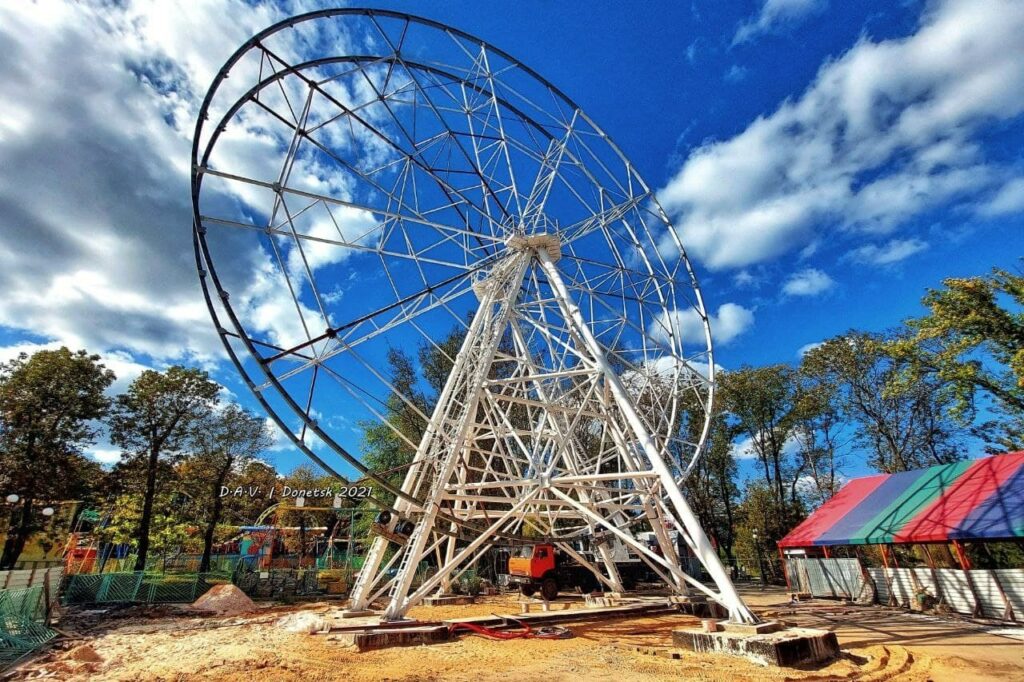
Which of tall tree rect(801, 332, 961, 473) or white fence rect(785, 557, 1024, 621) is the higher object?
tall tree rect(801, 332, 961, 473)

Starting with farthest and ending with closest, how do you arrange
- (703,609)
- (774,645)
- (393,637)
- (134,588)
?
(134,588)
(703,609)
(393,637)
(774,645)

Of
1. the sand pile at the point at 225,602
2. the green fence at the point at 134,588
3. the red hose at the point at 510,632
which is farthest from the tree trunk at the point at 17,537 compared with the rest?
the red hose at the point at 510,632

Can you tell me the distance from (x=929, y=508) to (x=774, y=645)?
12507 mm

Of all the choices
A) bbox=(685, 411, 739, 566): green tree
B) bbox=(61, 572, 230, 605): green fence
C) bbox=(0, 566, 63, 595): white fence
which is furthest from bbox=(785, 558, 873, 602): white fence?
bbox=(0, 566, 63, 595): white fence

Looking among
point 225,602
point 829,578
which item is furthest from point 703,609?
point 225,602

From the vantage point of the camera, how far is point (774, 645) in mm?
8883

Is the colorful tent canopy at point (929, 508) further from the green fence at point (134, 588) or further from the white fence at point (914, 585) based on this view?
the green fence at point (134, 588)

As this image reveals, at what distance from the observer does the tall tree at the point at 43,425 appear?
83.8ft

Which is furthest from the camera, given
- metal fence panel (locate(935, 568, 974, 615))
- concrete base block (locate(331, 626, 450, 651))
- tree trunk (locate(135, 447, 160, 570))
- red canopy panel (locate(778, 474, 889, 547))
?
tree trunk (locate(135, 447, 160, 570))

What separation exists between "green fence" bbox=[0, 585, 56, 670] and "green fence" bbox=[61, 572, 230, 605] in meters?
8.57

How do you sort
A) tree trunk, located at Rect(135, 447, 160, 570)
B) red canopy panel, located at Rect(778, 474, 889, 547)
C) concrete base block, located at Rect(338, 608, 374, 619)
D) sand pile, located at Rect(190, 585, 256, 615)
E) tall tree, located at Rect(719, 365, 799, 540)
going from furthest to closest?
1. tall tree, located at Rect(719, 365, 799, 540)
2. tree trunk, located at Rect(135, 447, 160, 570)
3. red canopy panel, located at Rect(778, 474, 889, 547)
4. sand pile, located at Rect(190, 585, 256, 615)
5. concrete base block, located at Rect(338, 608, 374, 619)

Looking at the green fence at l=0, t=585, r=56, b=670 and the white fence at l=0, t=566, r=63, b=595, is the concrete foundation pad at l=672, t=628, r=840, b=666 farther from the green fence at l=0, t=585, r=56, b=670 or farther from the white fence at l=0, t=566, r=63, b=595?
the white fence at l=0, t=566, r=63, b=595

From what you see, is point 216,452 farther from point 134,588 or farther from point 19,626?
point 19,626

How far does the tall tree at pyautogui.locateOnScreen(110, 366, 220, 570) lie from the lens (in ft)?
97.7
